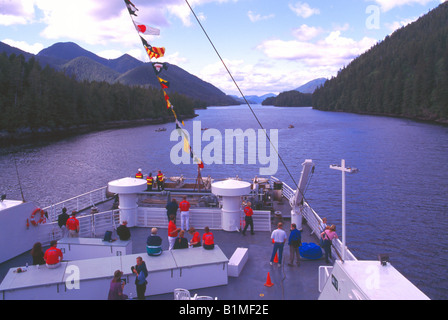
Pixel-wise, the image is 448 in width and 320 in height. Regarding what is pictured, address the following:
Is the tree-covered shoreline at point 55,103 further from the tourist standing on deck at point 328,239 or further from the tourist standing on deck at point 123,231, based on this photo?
the tourist standing on deck at point 328,239

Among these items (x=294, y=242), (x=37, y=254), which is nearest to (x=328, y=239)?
(x=294, y=242)

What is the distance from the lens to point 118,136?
102062 mm

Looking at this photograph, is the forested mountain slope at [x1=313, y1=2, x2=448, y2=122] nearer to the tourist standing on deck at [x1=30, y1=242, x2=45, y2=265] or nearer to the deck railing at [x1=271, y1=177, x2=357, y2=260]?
the deck railing at [x1=271, y1=177, x2=357, y2=260]

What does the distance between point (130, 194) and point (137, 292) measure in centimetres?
713

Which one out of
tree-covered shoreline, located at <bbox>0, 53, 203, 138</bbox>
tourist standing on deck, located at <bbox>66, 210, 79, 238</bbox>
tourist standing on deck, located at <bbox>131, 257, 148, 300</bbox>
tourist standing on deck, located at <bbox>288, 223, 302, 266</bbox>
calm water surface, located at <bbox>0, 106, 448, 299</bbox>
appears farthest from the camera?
tree-covered shoreline, located at <bbox>0, 53, 203, 138</bbox>

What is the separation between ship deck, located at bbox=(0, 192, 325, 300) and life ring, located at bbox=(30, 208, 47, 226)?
1221 mm

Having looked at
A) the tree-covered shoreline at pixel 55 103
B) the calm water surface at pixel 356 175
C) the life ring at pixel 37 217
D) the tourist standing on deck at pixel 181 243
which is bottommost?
the calm water surface at pixel 356 175

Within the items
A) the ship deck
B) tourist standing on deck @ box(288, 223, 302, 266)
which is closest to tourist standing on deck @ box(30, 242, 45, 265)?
the ship deck

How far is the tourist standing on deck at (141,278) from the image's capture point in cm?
935

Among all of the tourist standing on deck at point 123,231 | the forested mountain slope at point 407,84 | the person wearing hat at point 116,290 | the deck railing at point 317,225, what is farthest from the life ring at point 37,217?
the forested mountain slope at point 407,84

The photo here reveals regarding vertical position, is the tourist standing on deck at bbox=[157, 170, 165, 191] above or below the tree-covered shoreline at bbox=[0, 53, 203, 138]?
below

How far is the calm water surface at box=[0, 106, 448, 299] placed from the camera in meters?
24.2

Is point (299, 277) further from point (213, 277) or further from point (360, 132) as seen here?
point (360, 132)

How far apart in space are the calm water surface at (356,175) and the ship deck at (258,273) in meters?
10.2
